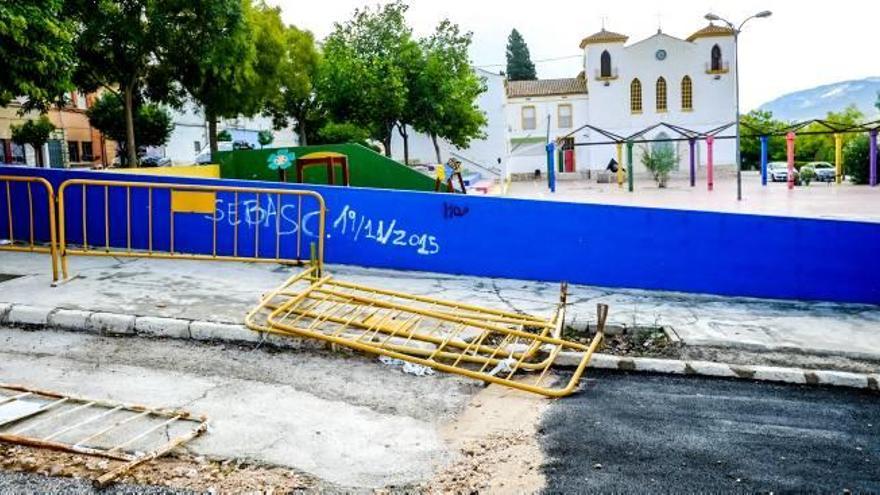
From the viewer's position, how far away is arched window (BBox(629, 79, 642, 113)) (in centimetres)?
5825

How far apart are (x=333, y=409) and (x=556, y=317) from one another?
3.01m

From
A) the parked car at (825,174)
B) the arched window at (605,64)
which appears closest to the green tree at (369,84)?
the arched window at (605,64)

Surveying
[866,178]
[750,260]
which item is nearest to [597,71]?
[866,178]

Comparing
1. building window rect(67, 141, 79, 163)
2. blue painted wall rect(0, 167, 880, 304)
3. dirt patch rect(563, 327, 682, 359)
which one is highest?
building window rect(67, 141, 79, 163)

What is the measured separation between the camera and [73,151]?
37.3m

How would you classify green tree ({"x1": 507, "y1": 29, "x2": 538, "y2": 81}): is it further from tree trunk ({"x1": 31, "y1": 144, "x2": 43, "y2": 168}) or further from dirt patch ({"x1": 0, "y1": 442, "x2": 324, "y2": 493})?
dirt patch ({"x1": 0, "y1": 442, "x2": 324, "y2": 493})

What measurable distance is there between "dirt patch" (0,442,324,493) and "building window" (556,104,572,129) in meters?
59.1

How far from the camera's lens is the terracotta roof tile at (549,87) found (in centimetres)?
6016

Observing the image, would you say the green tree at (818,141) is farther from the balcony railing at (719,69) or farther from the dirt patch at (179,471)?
the dirt patch at (179,471)

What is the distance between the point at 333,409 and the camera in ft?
16.5

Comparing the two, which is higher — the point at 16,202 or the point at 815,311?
the point at 16,202

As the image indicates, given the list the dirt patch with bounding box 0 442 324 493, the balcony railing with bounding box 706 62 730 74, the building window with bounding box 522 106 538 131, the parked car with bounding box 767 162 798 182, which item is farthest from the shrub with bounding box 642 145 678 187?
the dirt patch with bounding box 0 442 324 493

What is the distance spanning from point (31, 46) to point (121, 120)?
2310 centimetres

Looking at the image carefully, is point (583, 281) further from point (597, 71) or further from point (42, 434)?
point (597, 71)
